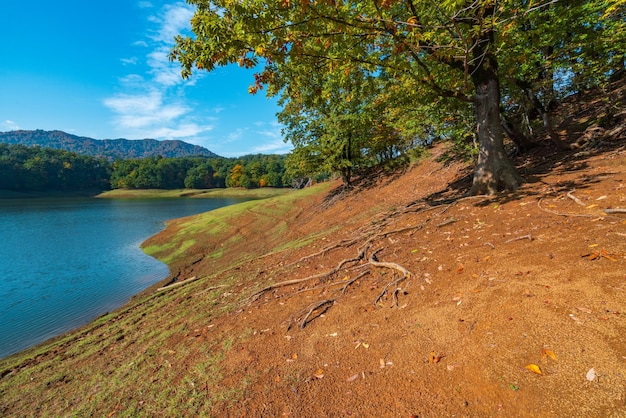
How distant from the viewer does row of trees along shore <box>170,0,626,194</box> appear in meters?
5.70

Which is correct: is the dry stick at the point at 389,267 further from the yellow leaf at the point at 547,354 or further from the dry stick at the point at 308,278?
Answer: the yellow leaf at the point at 547,354

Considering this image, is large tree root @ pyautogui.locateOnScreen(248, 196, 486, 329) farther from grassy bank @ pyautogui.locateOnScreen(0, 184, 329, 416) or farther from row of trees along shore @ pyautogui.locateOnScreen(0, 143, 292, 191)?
row of trees along shore @ pyautogui.locateOnScreen(0, 143, 292, 191)

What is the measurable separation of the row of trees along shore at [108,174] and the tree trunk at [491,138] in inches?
3775

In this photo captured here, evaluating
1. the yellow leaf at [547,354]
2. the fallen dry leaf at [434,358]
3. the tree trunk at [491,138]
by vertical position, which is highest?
the tree trunk at [491,138]

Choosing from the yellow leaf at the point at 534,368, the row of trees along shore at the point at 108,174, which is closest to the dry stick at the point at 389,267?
the yellow leaf at the point at 534,368

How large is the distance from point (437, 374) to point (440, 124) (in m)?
12.8

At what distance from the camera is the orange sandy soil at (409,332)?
3238 millimetres

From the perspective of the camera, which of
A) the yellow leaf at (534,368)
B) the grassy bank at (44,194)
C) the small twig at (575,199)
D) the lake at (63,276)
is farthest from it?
the grassy bank at (44,194)

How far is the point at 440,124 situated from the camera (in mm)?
13812

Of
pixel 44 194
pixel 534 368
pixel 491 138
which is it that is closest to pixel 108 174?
pixel 44 194

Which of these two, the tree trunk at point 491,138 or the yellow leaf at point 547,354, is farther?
the tree trunk at point 491,138

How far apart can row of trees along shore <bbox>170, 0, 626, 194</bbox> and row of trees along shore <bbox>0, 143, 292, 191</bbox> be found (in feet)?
309

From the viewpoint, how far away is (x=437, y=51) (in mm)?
6508

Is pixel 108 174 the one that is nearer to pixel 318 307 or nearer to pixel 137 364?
pixel 137 364
